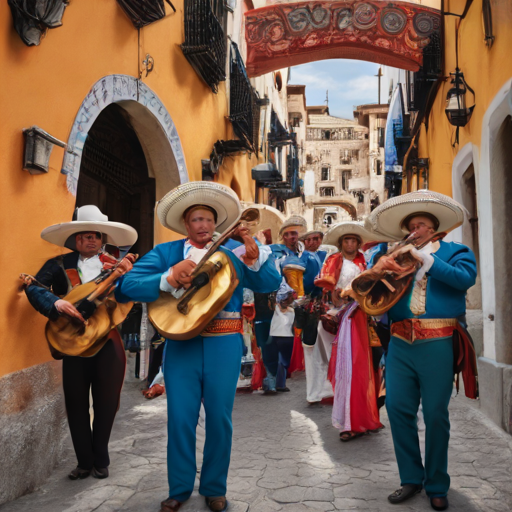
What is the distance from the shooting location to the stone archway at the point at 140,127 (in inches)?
198

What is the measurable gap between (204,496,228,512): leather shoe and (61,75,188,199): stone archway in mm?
2746

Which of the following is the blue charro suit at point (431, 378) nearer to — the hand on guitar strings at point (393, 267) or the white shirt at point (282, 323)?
the hand on guitar strings at point (393, 267)

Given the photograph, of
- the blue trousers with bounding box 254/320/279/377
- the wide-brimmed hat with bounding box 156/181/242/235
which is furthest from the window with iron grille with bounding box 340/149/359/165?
the wide-brimmed hat with bounding box 156/181/242/235

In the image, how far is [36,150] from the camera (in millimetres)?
4203

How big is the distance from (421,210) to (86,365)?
8.22 ft

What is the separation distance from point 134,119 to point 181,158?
3.32 ft

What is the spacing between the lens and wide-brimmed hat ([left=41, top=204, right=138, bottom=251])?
13.9 feet

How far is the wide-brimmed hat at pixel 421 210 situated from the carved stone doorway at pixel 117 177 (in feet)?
15.2

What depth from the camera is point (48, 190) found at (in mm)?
4582

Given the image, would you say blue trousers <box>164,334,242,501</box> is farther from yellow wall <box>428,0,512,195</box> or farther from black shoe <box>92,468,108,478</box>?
yellow wall <box>428,0,512,195</box>

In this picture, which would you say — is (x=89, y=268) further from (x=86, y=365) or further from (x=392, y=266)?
(x=392, y=266)

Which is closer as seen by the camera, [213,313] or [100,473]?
[213,313]

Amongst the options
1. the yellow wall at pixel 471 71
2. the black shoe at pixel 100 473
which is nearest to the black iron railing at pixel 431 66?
the yellow wall at pixel 471 71

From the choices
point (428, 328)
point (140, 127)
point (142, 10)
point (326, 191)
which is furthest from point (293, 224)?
point (326, 191)
